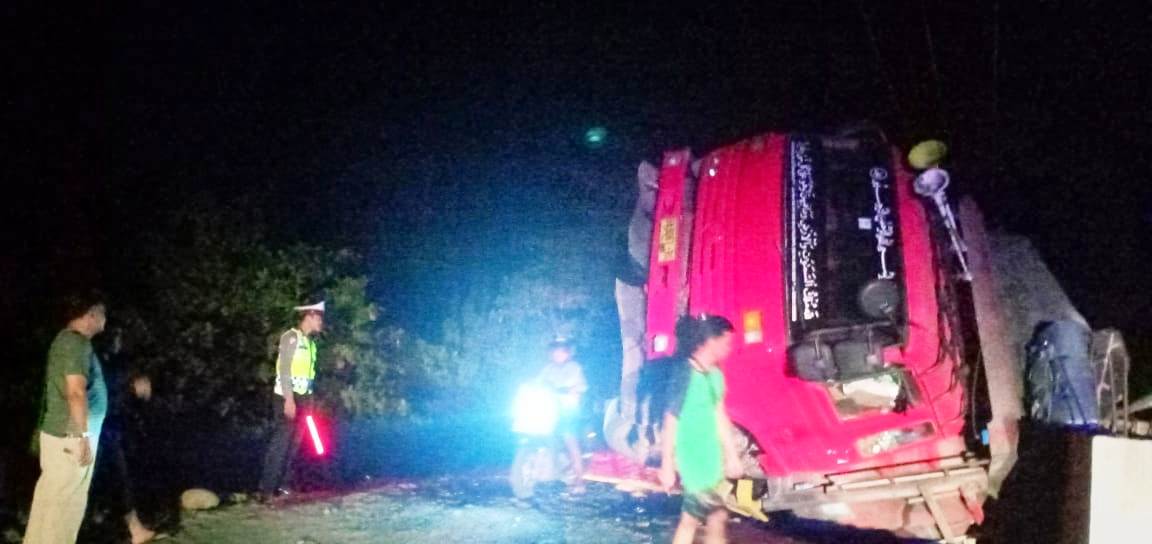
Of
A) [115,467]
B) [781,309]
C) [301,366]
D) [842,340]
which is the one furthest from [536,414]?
[115,467]

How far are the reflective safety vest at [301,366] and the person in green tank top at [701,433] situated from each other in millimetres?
3814

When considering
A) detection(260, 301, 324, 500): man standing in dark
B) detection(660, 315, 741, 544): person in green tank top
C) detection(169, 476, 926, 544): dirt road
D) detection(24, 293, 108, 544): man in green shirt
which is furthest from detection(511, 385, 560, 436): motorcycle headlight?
detection(24, 293, 108, 544): man in green shirt

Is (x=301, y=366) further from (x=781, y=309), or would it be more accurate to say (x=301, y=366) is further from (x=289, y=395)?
(x=781, y=309)

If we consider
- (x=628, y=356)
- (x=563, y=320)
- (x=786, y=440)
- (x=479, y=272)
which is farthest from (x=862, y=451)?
(x=479, y=272)

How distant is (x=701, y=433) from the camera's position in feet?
17.9

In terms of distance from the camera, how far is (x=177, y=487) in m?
8.75

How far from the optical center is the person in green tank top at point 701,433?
5453 millimetres

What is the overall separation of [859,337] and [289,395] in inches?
169

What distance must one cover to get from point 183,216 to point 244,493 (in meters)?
4.28

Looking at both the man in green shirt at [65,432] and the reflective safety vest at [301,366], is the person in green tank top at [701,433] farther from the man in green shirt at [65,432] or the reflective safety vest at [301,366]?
the reflective safety vest at [301,366]

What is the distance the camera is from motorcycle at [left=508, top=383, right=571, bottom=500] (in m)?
8.42

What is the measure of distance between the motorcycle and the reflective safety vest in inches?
63.6

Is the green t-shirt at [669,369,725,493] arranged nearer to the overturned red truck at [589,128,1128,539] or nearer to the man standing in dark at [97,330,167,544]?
the overturned red truck at [589,128,1128,539]

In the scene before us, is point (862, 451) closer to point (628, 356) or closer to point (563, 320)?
point (628, 356)
